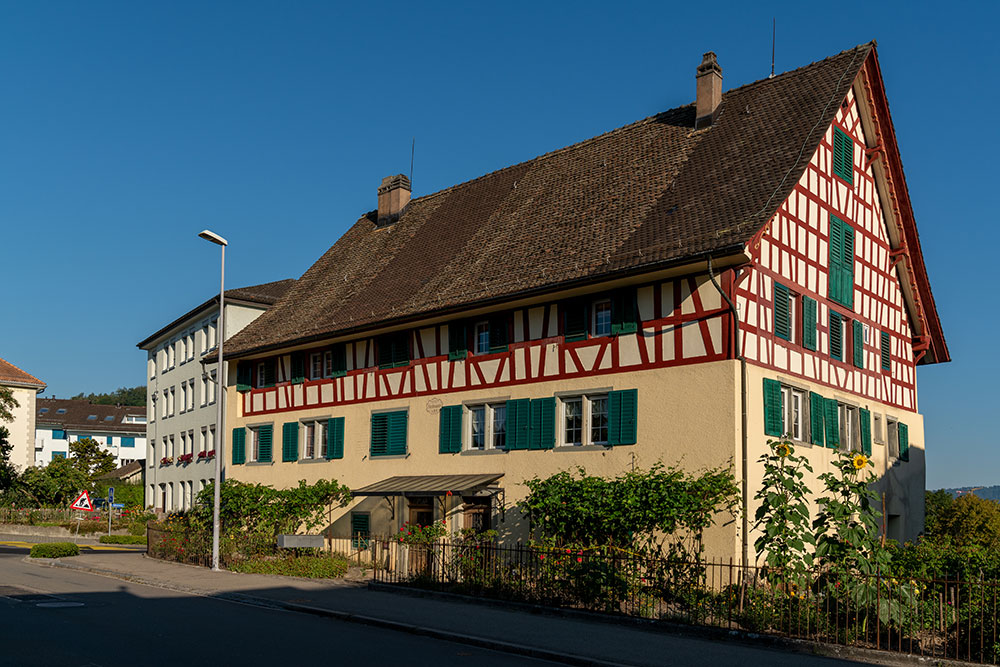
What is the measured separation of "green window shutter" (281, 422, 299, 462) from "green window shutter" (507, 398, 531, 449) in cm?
888

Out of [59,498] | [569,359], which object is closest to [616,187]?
[569,359]

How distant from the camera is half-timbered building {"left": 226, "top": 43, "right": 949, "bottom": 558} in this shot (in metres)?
20.2

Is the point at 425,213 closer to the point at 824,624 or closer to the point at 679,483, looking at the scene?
the point at 679,483

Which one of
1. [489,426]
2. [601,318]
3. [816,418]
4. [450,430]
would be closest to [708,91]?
[601,318]

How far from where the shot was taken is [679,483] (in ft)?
63.1

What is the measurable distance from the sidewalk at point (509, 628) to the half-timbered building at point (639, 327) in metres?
4.22

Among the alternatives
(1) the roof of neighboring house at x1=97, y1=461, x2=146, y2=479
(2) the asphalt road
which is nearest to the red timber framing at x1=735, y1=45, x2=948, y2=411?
(2) the asphalt road

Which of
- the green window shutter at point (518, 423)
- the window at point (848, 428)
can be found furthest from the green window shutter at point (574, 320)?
the window at point (848, 428)

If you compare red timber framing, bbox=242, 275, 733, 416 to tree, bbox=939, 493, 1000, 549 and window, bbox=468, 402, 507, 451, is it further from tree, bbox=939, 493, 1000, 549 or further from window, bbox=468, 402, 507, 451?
tree, bbox=939, 493, 1000, 549

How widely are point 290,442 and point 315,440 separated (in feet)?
3.68

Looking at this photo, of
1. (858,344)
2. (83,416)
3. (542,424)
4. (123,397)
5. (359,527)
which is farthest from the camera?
(123,397)

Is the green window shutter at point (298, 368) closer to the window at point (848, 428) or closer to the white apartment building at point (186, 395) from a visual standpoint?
the white apartment building at point (186, 395)

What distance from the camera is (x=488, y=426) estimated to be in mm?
23984

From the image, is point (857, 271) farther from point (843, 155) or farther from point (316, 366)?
point (316, 366)
